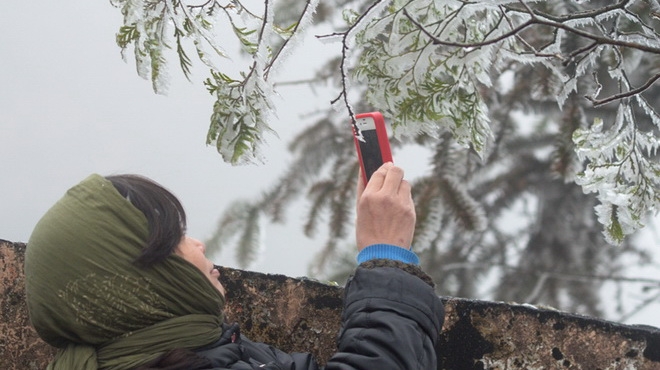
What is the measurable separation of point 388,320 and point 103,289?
1.60ft

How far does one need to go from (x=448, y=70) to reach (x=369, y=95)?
171 mm

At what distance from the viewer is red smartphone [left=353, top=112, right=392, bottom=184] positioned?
4.59 feet

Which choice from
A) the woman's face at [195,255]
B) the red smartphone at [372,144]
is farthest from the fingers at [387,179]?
the woman's face at [195,255]

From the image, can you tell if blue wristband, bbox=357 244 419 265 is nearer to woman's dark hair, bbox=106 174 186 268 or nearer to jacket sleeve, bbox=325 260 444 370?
jacket sleeve, bbox=325 260 444 370

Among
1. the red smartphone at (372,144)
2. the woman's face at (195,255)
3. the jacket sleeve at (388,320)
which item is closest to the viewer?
the jacket sleeve at (388,320)

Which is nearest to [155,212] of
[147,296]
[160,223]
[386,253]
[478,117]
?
[160,223]

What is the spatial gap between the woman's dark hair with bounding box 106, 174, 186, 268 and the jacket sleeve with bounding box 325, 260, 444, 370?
0.34 metres

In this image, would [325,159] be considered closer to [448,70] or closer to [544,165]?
[544,165]

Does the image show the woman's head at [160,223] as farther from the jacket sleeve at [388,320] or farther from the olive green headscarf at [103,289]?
the jacket sleeve at [388,320]

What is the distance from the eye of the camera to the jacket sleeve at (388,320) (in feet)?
3.80

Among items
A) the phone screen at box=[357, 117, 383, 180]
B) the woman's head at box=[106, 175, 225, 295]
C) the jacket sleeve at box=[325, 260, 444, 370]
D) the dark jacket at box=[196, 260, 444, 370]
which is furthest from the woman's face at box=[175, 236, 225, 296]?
the phone screen at box=[357, 117, 383, 180]

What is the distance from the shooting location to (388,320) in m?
1.18

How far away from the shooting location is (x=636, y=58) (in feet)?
7.30

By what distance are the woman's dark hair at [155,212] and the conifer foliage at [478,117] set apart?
0.15 meters
